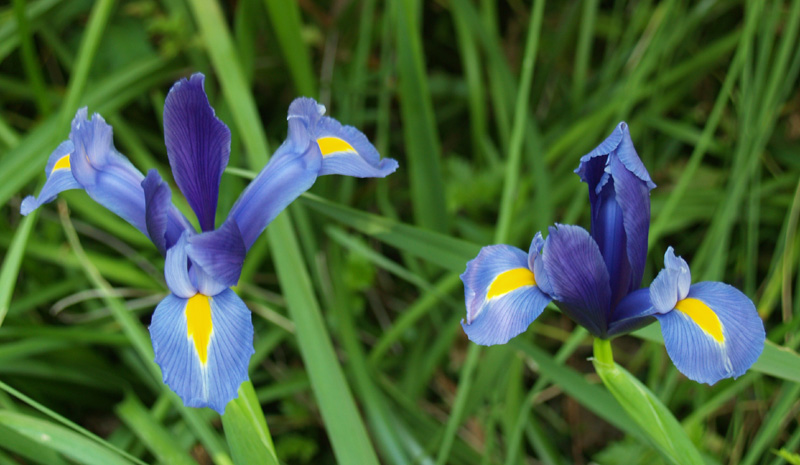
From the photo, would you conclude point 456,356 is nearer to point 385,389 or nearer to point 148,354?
point 385,389

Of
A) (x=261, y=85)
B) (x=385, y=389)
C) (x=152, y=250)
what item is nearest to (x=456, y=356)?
(x=385, y=389)

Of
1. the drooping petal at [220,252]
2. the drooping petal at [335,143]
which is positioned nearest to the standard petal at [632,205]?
the drooping petal at [335,143]

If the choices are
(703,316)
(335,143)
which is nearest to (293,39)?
(335,143)

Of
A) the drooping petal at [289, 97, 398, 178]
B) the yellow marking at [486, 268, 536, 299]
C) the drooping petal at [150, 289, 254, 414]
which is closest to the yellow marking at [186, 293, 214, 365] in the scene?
the drooping petal at [150, 289, 254, 414]

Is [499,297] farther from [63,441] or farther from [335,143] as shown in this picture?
[63,441]

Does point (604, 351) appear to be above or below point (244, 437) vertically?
below

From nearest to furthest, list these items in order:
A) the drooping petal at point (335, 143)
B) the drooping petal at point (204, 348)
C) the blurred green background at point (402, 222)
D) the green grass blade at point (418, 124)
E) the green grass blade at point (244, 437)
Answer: the drooping petal at point (204, 348) → the green grass blade at point (244, 437) → the drooping petal at point (335, 143) → the blurred green background at point (402, 222) → the green grass blade at point (418, 124)

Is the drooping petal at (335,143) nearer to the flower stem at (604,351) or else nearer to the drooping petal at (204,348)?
the drooping petal at (204,348)
